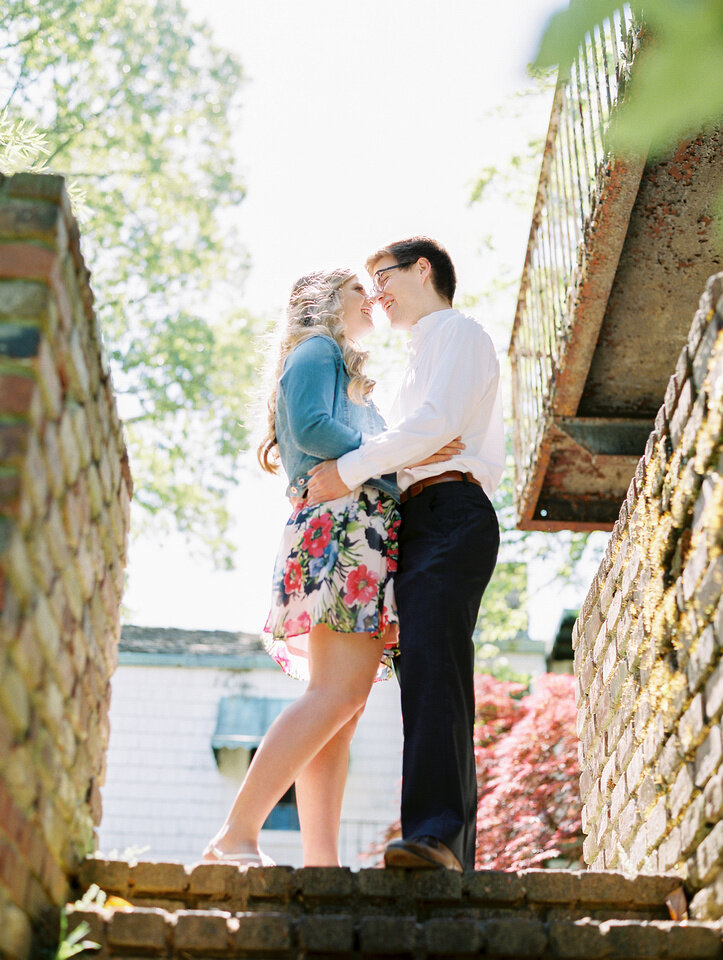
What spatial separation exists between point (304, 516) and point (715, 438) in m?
1.32

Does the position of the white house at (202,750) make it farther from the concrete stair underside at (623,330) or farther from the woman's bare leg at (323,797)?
the woman's bare leg at (323,797)

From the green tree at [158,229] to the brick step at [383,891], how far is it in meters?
11.3

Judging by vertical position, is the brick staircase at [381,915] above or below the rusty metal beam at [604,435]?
below

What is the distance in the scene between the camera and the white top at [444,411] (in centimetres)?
328

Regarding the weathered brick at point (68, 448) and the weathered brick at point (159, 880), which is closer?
the weathered brick at point (68, 448)

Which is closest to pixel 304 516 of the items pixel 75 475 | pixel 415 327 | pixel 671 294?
pixel 415 327

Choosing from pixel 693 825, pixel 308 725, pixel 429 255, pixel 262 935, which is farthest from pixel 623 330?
pixel 262 935

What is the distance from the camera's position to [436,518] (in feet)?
10.7

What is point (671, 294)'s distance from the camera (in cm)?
466

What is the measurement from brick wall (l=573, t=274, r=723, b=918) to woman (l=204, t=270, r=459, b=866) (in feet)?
2.12

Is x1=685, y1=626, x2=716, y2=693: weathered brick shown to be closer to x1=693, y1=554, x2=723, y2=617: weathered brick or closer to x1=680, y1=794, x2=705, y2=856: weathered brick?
x1=693, y1=554, x2=723, y2=617: weathered brick

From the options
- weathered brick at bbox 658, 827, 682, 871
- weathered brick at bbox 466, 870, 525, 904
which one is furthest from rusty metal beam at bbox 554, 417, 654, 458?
weathered brick at bbox 466, 870, 525, 904

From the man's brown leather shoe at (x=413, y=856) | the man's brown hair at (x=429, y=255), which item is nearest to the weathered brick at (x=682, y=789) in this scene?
the man's brown leather shoe at (x=413, y=856)

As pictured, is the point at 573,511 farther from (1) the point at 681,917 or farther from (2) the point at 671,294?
(1) the point at 681,917
